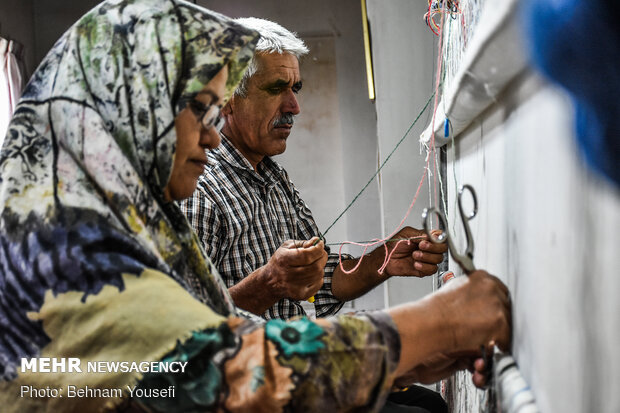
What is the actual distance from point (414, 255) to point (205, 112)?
2.72 feet

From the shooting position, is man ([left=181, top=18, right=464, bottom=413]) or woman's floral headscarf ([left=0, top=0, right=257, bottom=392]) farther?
man ([left=181, top=18, right=464, bottom=413])

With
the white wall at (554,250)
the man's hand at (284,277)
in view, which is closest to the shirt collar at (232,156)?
the man's hand at (284,277)

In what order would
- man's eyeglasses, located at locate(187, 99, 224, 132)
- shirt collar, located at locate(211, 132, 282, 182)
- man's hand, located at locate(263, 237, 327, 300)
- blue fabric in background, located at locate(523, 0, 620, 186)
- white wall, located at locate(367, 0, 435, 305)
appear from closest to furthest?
blue fabric in background, located at locate(523, 0, 620, 186) < man's eyeglasses, located at locate(187, 99, 224, 132) < man's hand, located at locate(263, 237, 327, 300) < shirt collar, located at locate(211, 132, 282, 182) < white wall, located at locate(367, 0, 435, 305)

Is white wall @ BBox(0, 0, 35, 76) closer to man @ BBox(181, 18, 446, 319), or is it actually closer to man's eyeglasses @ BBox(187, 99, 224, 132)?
man @ BBox(181, 18, 446, 319)

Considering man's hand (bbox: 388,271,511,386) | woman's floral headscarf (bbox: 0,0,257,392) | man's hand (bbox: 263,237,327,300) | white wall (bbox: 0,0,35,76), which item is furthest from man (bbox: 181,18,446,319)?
white wall (bbox: 0,0,35,76)

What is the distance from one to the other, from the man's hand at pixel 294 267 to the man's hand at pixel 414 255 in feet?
0.83

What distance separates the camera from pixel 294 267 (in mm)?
1262

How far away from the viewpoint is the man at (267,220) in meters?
1.30

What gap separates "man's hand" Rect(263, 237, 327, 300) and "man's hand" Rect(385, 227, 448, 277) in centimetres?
25

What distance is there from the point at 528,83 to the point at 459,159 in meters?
0.62

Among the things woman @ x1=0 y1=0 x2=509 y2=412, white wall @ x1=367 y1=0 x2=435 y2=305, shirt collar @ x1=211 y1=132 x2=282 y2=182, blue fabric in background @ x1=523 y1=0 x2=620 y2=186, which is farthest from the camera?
white wall @ x1=367 y1=0 x2=435 y2=305

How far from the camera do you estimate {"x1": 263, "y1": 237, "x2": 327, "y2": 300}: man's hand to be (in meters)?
1.24

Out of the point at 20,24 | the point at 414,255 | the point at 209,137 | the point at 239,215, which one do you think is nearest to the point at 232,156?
the point at 239,215

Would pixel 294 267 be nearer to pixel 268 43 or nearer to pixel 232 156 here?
pixel 232 156
